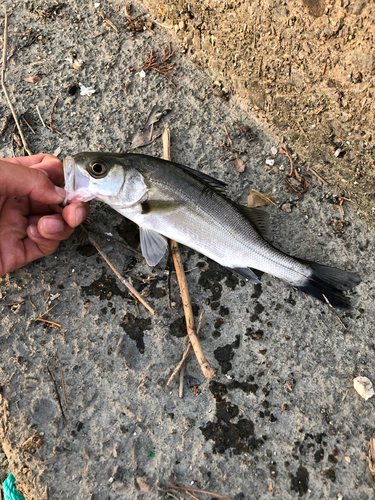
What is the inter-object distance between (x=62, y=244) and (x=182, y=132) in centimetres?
168

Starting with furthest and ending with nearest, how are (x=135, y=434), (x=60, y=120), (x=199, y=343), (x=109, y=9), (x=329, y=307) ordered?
(x=109, y=9) → (x=60, y=120) → (x=329, y=307) → (x=199, y=343) → (x=135, y=434)

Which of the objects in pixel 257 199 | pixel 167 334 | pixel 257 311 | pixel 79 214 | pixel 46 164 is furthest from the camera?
pixel 257 199

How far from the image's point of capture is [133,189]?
286cm

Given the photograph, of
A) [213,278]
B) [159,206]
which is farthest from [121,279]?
[213,278]

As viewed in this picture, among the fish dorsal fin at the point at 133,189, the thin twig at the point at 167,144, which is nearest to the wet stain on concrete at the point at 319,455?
the fish dorsal fin at the point at 133,189

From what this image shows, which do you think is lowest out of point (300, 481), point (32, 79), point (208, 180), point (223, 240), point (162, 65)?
point (300, 481)

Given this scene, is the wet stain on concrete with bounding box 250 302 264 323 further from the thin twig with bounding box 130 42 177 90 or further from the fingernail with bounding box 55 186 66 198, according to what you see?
the thin twig with bounding box 130 42 177 90

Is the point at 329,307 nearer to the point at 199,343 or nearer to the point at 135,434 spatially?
the point at 199,343

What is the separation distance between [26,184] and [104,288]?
3.59 ft

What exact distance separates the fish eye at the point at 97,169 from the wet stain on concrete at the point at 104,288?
2.93ft

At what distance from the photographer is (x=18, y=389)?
110 inches


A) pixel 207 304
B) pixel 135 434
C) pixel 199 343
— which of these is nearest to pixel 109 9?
pixel 207 304

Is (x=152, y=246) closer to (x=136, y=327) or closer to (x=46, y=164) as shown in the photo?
(x=136, y=327)

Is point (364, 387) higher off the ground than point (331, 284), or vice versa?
point (331, 284)
